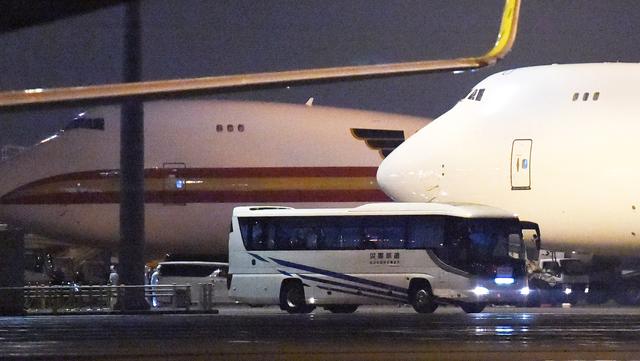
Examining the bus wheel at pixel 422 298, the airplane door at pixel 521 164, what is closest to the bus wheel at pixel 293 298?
the bus wheel at pixel 422 298

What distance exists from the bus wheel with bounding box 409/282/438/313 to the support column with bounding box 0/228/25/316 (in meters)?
11.0

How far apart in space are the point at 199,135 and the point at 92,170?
4463mm

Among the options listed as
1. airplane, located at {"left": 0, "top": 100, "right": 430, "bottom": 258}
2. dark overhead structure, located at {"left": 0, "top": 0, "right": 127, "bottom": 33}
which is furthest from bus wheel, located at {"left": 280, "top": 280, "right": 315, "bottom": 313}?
dark overhead structure, located at {"left": 0, "top": 0, "right": 127, "bottom": 33}

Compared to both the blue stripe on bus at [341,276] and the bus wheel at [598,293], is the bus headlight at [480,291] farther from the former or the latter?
the bus wheel at [598,293]

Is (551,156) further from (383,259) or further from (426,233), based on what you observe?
(383,259)

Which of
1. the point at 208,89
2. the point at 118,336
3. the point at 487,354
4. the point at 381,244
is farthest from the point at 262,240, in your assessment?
the point at 208,89

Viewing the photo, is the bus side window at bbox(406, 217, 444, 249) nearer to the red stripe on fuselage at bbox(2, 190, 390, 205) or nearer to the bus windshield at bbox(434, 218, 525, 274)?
the bus windshield at bbox(434, 218, 525, 274)

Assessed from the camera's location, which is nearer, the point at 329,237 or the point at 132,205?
the point at 329,237

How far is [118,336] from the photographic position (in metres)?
22.7

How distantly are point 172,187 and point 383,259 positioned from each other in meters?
19.7

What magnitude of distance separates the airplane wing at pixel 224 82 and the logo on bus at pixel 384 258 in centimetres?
2430

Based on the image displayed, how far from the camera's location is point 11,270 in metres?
39.1

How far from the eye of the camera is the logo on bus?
36.1 meters

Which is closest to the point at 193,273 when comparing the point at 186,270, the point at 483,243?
the point at 186,270
